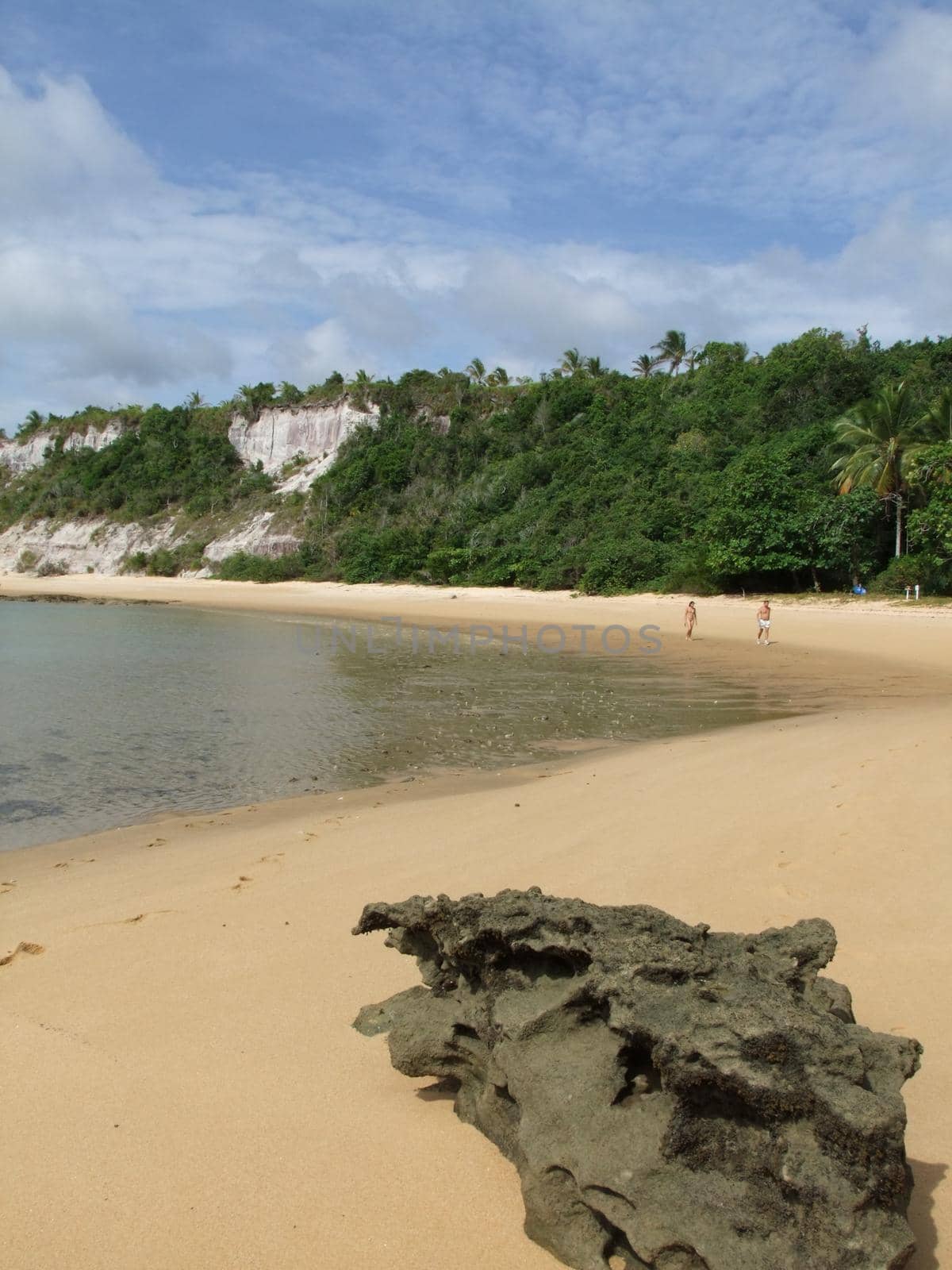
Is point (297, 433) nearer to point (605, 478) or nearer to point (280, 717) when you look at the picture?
point (605, 478)

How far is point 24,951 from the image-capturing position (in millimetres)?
3926

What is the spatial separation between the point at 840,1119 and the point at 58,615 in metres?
36.0

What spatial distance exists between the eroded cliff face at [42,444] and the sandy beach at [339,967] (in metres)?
76.8

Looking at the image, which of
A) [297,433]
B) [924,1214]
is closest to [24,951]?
[924,1214]

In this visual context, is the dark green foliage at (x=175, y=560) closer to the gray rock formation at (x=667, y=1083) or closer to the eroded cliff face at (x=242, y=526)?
the eroded cliff face at (x=242, y=526)

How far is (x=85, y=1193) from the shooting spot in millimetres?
2277

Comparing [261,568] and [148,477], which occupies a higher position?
[148,477]

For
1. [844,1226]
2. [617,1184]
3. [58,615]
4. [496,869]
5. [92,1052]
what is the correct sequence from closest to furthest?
[844,1226], [617,1184], [92,1052], [496,869], [58,615]

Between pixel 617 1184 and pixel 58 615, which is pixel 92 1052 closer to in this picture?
pixel 617 1184

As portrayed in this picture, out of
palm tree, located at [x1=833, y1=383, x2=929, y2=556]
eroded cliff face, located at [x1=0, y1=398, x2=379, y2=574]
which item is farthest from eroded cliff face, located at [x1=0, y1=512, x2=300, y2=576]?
palm tree, located at [x1=833, y1=383, x2=929, y2=556]

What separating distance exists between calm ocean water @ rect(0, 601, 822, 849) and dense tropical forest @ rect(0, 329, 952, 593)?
44.8ft

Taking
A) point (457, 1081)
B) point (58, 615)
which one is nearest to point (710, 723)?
point (457, 1081)

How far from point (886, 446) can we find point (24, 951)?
3044 cm

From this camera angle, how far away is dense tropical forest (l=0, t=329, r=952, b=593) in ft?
92.3
